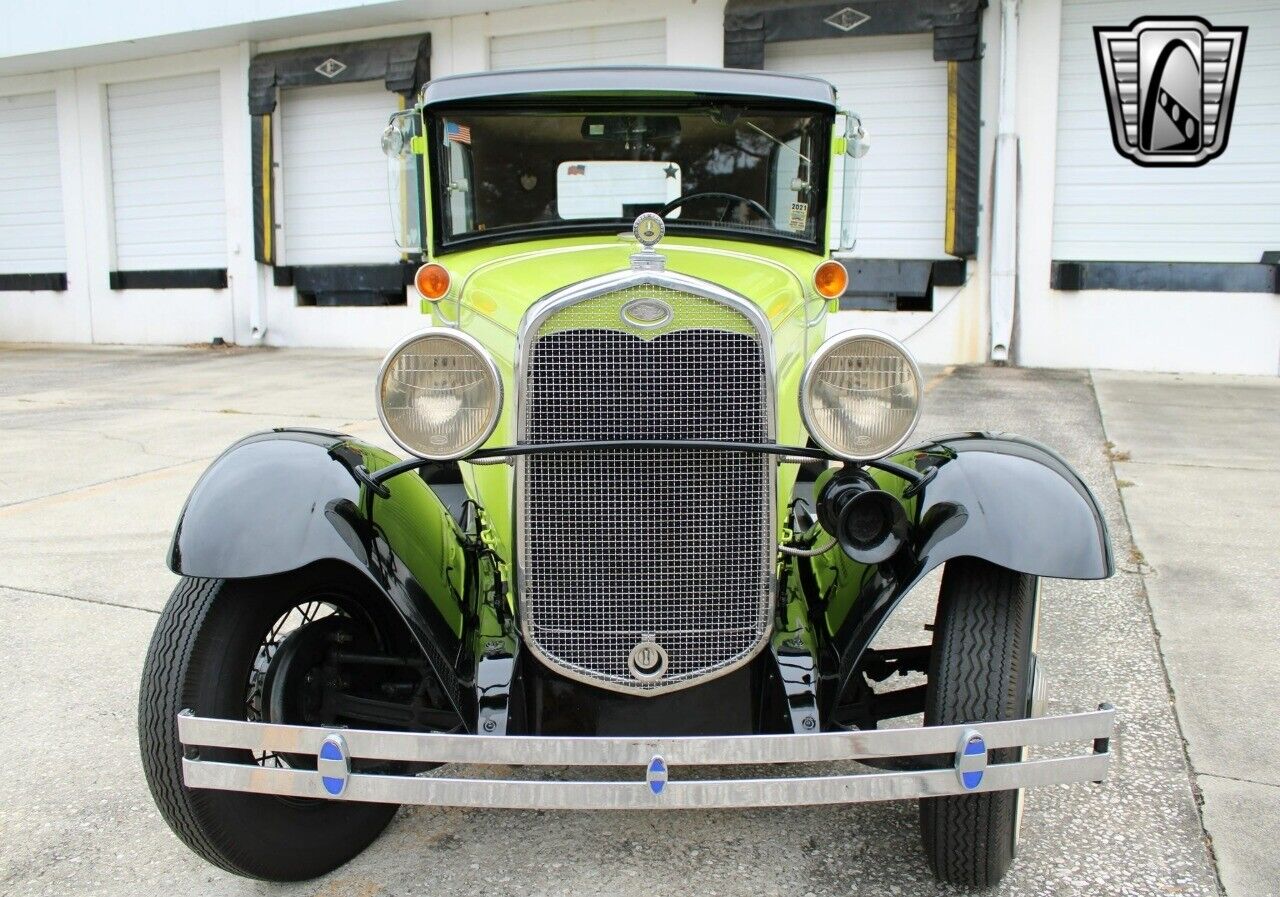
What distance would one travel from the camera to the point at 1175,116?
1020 centimetres

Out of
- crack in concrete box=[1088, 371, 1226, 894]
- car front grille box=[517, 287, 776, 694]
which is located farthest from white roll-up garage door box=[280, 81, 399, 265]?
car front grille box=[517, 287, 776, 694]

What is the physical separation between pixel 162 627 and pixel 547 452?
0.96 meters

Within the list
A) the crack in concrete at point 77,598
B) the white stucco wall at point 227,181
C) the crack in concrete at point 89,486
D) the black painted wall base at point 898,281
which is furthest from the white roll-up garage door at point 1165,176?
the crack in concrete at point 77,598

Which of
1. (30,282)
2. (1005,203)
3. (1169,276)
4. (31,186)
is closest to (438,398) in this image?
(1005,203)

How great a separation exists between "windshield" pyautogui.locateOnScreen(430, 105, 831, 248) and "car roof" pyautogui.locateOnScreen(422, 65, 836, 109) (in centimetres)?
7

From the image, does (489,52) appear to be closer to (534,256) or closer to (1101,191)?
(1101,191)

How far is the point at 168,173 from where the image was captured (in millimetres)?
14867

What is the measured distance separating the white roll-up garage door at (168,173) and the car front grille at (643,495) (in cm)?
1377

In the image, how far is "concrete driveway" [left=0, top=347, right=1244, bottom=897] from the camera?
95.3 inches

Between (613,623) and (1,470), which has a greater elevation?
(613,623)

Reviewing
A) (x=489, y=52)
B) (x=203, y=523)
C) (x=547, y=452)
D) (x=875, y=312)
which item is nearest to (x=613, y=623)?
(x=547, y=452)

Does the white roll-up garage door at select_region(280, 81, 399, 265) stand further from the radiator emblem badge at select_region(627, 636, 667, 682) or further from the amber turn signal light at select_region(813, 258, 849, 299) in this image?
the radiator emblem badge at select_region(627, 636, 667, 682)

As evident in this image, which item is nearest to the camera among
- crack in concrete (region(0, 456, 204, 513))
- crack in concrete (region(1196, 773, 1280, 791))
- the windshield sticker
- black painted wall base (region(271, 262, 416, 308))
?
crack in concrete (region(1196, 773, 1280, 791))

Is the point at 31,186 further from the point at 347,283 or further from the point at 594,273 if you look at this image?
the point at 594,273
